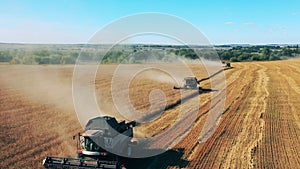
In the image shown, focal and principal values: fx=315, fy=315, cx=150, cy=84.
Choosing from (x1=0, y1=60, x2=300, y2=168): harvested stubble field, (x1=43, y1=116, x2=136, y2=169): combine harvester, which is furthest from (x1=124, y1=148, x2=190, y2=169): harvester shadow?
(x1=43, y1=116, x2=136, y2=169): combine harvester

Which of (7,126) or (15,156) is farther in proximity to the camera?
(7,126)

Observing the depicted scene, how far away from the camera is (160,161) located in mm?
13555

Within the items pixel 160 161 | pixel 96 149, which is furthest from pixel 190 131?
pixel 96 149

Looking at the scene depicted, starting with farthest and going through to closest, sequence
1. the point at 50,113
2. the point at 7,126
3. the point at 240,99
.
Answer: the point at 240,99 → the point at 50,113 → the point at 7,126

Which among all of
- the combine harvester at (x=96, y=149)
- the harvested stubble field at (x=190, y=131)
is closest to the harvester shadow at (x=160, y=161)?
the harvested stubble field at (x=190, y=131)

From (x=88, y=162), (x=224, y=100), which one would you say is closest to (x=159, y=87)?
(x=224, y=100)

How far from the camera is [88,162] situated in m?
11.9

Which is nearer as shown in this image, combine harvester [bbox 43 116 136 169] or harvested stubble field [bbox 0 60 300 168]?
combine harvester [bbox 43 116 136 169]

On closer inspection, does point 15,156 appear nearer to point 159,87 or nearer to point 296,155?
point 296,155

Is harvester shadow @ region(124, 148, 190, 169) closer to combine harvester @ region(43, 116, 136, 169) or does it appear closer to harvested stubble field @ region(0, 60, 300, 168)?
harvested stubble field @ region(0, 60, 300, 168)

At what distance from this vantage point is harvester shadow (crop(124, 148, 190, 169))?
42.9ft

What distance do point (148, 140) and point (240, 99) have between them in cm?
1452

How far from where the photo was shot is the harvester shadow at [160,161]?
13062mm

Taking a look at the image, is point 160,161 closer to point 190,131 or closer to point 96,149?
point 96,149
